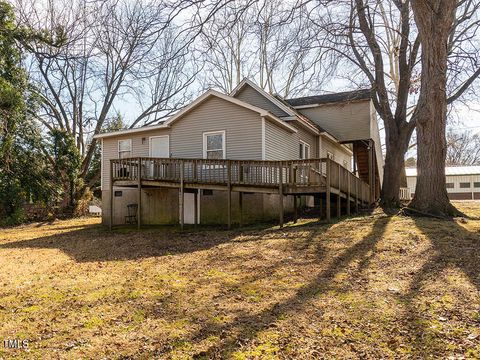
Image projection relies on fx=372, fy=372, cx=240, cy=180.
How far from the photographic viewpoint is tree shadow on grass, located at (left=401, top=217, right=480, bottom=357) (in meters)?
4.11

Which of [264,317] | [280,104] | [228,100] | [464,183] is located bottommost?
[264,317]

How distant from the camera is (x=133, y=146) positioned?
1755cm

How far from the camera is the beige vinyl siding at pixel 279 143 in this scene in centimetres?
1446

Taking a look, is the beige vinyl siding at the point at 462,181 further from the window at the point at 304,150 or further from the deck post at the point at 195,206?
the deck post at the point at 195,206

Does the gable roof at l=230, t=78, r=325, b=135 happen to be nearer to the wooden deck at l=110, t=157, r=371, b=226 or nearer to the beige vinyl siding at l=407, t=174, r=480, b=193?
the wooden deck at l=110, t=157, r=371, b=226

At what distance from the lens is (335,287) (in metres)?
5.90

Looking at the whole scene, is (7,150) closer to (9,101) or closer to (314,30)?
(9,101)

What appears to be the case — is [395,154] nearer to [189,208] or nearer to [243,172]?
[243,172]

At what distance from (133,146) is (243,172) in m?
6.92

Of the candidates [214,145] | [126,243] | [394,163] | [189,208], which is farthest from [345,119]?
[126,243]

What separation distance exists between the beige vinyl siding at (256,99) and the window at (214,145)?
2.97m

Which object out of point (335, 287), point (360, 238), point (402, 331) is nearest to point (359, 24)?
point (360, 238)

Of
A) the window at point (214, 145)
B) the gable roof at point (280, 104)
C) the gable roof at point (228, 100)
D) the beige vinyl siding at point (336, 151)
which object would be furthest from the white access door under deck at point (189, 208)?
the beige vinyl siding at point (336, 151)

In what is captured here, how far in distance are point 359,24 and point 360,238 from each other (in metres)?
10.9
